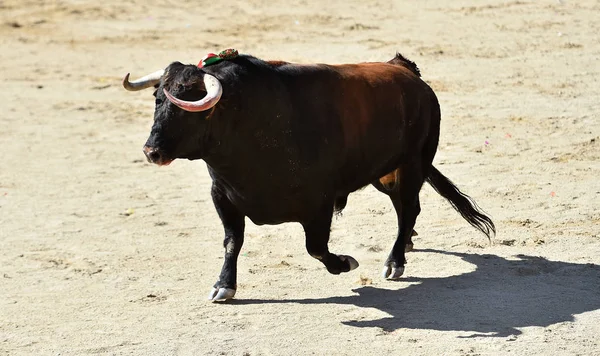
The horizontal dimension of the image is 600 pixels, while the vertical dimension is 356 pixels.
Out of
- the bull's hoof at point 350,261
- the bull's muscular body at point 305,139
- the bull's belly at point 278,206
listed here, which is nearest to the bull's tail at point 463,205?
the bull's muscular body at point 305,139

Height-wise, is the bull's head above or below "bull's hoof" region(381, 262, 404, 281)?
above

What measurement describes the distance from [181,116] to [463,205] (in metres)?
2.66

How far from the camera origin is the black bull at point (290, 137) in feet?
22.5

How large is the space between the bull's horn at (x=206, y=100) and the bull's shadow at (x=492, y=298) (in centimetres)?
148

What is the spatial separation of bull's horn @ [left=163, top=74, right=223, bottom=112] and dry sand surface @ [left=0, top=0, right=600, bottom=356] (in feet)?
4.50

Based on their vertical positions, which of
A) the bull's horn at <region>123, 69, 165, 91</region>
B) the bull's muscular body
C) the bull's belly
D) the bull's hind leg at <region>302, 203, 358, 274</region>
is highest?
the bull's horn at <region>123, 69, 165, 91</region>

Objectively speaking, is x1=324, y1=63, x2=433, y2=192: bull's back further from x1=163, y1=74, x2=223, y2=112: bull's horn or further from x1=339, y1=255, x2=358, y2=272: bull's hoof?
x1=163, y1=74, x2=223, y2=112: bull's horn

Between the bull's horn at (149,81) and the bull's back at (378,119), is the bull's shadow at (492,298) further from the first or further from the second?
the bull's horn at (149,81)

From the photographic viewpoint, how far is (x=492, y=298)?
286 inches

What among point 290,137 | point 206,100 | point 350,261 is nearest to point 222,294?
→ point 350,261

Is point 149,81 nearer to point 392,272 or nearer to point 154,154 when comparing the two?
point 154,154

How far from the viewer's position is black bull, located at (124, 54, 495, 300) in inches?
270

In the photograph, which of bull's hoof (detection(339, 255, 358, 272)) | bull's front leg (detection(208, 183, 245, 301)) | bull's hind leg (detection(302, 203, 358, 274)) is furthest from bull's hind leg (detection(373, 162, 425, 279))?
bull's front leg (detection(208, 183, 245, 301))

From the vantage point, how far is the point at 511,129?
11391 millimetres
